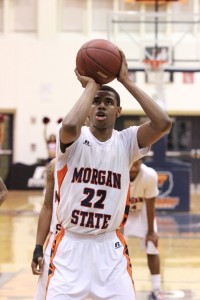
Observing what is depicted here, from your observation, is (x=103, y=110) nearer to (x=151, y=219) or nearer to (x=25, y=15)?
(x=151, y=219)

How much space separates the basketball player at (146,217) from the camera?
7188mm

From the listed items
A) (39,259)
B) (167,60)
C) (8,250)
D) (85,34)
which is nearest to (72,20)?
(85,34)

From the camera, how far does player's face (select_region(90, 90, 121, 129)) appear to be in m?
4.13

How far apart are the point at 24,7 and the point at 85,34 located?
2.03 meters

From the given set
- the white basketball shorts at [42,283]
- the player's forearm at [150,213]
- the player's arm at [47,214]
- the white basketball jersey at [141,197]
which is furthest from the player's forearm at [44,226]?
the white basketball jersey at [141,197]

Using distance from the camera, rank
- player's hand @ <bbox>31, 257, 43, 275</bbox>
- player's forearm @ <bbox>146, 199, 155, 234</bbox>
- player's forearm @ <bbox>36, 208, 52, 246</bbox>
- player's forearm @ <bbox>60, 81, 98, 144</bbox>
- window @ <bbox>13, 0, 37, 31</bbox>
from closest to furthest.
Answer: player's forearm @ <bbox>60, 81, 98, 144</bbox> → player's hand @ <bbox>31, 257, 43, 275</bbox> → player's forearm @ <bbox>36, 208, 52, 246</bbox> → player's forearm @ <bbox>146, 199, 155, 234</bbox> → window @ <bbox>13, 0, 37, 31</bbox>

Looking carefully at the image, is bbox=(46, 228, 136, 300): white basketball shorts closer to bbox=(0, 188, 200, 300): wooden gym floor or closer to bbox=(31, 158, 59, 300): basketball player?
bbox=(31, 158, 59, 300): basketball player

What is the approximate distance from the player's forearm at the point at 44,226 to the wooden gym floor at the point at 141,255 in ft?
7.98

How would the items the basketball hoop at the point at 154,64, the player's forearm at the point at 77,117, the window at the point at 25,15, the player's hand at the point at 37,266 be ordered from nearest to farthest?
the player's forearm at the point at 77,117
the player's hand at the point at 37,266
the basketball hoop at the point at 154,64
the window at the point at 25,15

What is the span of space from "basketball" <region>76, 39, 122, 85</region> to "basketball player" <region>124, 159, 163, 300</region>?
321 centimetres

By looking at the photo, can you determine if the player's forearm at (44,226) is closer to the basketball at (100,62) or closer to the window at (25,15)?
the basketball at (100,62)

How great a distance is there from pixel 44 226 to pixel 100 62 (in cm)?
143

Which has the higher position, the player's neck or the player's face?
the player's face

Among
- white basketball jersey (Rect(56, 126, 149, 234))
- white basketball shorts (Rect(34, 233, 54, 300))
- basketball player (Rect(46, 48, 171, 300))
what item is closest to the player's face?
basketball player (Rect(46, 48, 171, 300))
